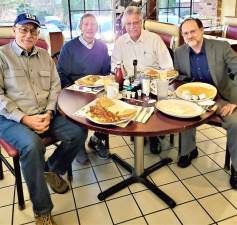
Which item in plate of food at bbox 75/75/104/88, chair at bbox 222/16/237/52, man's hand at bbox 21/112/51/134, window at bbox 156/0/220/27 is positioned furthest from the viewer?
window at bbox 156/0/220/27

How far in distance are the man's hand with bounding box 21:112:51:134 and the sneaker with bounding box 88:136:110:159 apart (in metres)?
0.80

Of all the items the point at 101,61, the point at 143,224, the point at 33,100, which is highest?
the point at 101,61

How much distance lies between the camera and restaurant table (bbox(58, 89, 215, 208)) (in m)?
1.42

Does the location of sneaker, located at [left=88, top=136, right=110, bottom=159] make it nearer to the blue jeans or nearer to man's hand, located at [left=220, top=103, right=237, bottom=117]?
the blue jeans

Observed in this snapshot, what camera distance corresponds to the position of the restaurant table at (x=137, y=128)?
4.66 ft

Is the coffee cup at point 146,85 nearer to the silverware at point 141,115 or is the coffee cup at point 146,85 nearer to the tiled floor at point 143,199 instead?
the silverware at point 141,115

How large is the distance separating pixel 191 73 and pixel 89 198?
1.23 meters

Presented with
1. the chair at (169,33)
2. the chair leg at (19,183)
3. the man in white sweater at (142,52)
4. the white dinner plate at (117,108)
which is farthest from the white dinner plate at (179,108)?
the chair at (169,33)

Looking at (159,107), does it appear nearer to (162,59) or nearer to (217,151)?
(162,59)

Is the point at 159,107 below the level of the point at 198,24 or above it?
below

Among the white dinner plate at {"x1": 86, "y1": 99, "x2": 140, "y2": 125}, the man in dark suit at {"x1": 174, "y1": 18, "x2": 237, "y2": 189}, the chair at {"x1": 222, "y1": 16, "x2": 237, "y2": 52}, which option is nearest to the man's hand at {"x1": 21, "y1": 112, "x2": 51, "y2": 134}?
the white dinner plate at {"x1": 86, "y1": 99, "x2": 140, "y2": 125}

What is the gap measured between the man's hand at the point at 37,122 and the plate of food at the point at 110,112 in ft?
1.12

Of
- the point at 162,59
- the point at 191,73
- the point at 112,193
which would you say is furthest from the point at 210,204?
the point at 162,59

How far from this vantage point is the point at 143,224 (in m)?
1.75
